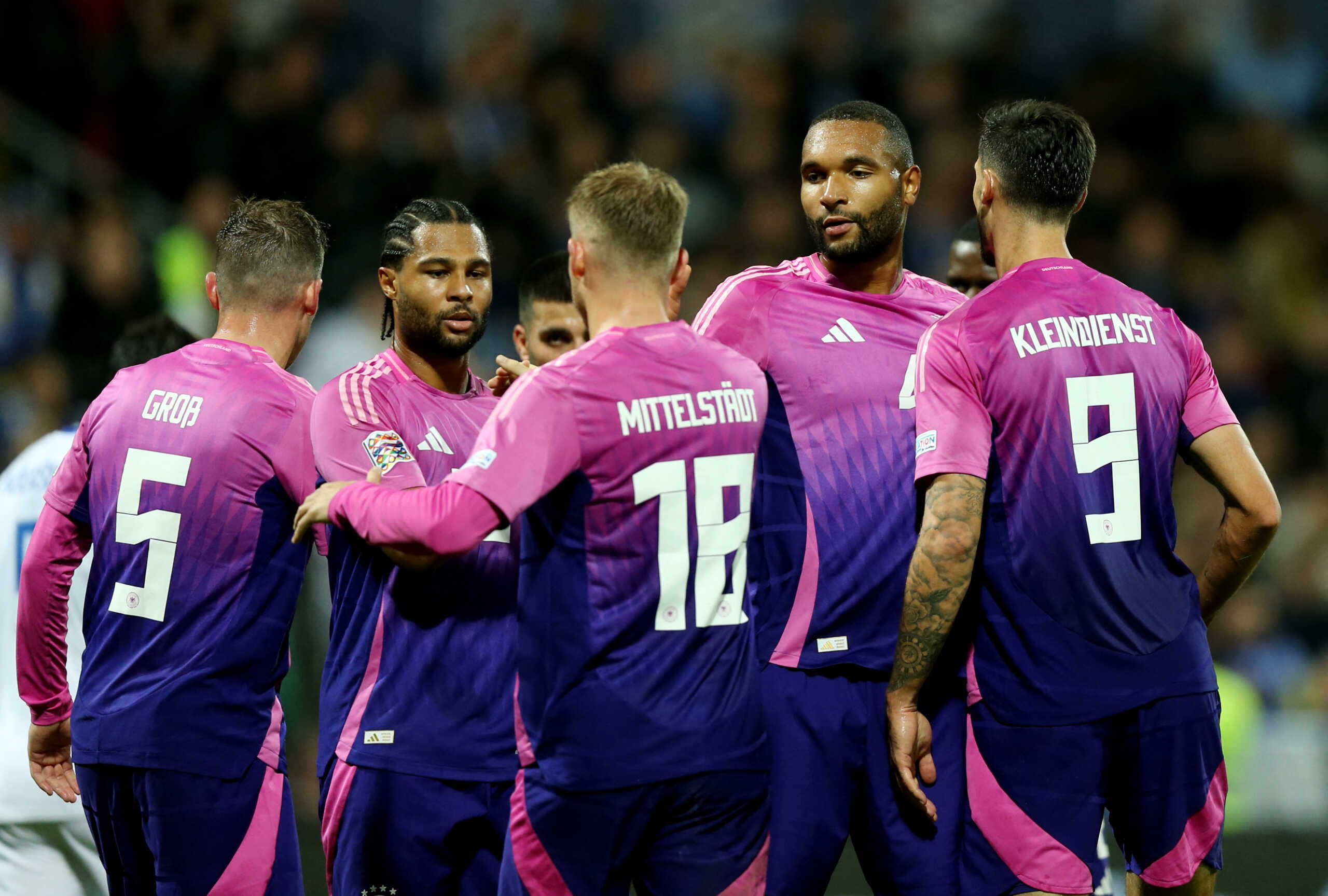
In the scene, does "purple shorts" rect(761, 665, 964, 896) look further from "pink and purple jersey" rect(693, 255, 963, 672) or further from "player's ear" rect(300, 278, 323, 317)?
"player's ear" rect(300, 278, 323, 317)

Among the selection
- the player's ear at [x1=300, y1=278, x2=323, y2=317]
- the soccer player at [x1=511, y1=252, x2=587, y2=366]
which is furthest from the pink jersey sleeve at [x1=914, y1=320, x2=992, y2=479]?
the player's ear at [x1=300, y1=278, x2=323, y2=317]

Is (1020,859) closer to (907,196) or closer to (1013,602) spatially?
(1013,602)

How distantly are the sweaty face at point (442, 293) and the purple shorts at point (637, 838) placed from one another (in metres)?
1.47

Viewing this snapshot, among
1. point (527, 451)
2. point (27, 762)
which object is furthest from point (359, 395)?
point (27, 762)

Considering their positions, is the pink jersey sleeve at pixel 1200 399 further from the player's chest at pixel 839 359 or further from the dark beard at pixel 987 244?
the player's chest at pixel 839 359

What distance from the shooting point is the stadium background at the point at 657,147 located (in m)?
10.4

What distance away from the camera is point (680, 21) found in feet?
45.6

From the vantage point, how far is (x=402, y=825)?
4.38 meters

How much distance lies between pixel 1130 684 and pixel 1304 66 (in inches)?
420

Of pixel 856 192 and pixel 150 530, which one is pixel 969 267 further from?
pixel 150 530

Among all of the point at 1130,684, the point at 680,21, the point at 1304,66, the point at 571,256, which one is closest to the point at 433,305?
the point at 571,256

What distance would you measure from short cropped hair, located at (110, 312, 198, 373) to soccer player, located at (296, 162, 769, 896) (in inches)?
76.1

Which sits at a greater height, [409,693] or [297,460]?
[297,460]

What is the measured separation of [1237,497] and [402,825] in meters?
2.68
